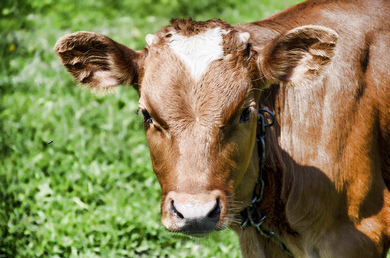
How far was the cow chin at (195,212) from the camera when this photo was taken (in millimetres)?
3152

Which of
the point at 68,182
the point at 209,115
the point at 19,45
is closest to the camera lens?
the point at 209,115

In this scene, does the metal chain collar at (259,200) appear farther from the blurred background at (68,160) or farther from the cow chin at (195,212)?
the cow chin at (195,212)

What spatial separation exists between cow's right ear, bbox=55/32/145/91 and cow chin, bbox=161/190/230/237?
39.3 inches

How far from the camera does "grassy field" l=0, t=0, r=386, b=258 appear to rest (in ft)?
18.1

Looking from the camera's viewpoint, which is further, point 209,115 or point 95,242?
point 95,242

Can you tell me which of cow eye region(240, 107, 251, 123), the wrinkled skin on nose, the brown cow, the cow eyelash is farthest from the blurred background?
cow eye region(240, 107, 251, 123)

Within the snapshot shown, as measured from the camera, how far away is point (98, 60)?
3.92m

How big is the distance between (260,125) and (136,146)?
3.32m

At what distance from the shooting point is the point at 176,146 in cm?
339

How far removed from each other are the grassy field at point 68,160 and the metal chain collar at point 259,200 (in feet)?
1.33

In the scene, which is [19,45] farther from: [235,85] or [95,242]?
[235,85]

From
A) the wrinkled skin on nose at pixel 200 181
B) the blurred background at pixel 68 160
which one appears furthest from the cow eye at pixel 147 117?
the blurred background at pixel 68 160

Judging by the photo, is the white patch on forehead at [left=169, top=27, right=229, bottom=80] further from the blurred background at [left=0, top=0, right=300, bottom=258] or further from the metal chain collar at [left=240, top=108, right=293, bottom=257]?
the blurred background at [left=0, top=0, right=300, bottom=258]

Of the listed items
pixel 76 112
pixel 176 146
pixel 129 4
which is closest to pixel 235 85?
pixel 176 146
